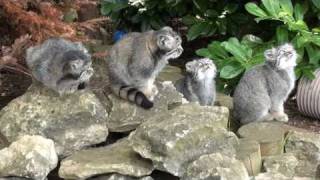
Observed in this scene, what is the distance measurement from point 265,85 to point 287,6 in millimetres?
1008

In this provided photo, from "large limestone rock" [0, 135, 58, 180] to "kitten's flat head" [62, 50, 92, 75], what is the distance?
21.6 inches

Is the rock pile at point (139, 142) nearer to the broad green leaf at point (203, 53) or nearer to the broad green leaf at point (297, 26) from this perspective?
the broad green leaf at point (203, 53)

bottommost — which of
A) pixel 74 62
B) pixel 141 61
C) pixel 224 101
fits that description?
pixel 224 101

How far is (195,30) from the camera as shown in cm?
658

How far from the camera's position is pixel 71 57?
15.1ft

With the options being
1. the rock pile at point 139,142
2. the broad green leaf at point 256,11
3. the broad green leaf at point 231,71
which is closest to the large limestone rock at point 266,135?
the rock pile at point 139,142

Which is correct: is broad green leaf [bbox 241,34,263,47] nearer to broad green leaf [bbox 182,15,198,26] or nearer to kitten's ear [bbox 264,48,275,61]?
broad green leaf [bbox 182,15,198,26]

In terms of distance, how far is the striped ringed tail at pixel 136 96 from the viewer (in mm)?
4852

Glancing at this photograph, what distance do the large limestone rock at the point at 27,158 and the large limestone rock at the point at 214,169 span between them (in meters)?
0.96

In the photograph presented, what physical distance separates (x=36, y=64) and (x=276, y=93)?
76.4 inches

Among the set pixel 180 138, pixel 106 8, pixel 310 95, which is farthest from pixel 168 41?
pixel 106 8

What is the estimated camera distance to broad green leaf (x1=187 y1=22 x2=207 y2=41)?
21.5 feet

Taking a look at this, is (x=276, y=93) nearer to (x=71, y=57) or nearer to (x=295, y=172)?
(x=295, y=172)

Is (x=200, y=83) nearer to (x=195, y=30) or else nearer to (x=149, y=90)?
(x=149, y=90)
